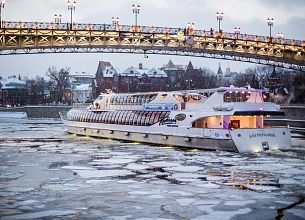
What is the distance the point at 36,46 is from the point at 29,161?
3711 centimetres

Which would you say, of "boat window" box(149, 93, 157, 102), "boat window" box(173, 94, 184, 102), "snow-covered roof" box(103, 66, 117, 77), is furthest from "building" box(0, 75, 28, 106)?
"boat window" box(173, 94, 184, 102)

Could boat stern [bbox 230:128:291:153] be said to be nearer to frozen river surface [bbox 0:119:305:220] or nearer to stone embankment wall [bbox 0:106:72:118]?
frozen river surface [bbox 0:119:305:220]

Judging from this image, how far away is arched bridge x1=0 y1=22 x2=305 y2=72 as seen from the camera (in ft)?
181

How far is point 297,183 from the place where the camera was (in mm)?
15492

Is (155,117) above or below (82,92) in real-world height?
below

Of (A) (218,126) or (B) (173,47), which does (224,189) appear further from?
(B) (173,47)

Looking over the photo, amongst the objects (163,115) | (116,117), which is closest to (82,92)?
(116,117)

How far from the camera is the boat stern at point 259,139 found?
25672 mm

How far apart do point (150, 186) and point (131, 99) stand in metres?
23.3

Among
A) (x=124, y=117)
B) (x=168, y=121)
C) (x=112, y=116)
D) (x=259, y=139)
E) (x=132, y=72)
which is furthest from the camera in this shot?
(x=132, y=72)

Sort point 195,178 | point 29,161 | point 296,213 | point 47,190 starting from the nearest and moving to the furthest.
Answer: point 296,213 → point 47,190 → point 195,178 → point 29,161

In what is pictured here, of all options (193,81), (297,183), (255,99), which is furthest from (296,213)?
(193,81)

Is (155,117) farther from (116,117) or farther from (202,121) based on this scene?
(116,117)

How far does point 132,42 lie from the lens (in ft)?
202
